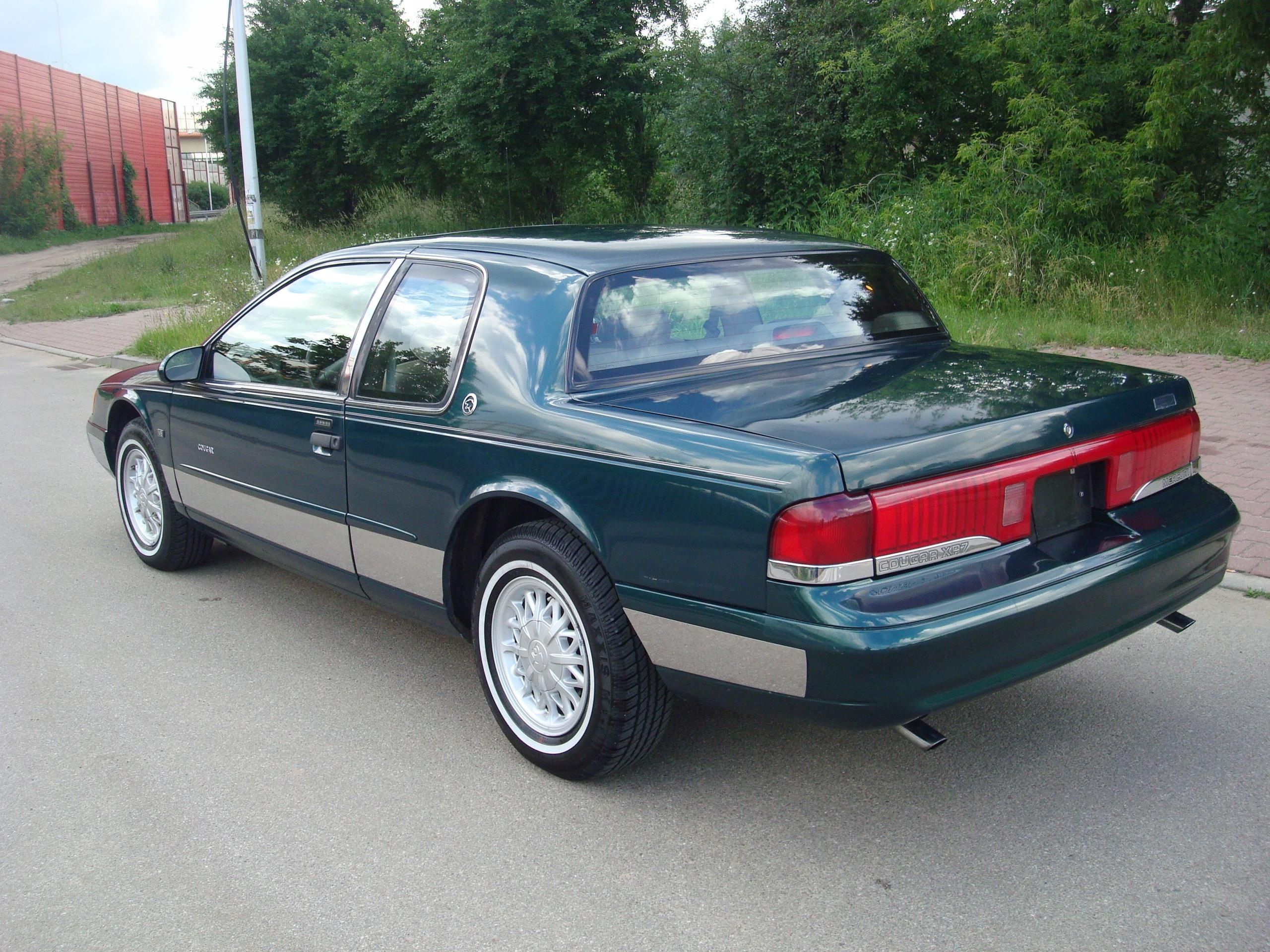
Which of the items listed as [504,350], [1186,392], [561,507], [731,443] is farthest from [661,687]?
[1186,392]

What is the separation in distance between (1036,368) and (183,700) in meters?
3.26

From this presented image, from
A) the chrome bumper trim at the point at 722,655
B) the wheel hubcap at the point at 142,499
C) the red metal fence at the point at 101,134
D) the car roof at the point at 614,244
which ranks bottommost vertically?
the wheel hubcap at the point at 142,499

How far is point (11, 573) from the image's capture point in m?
5.67

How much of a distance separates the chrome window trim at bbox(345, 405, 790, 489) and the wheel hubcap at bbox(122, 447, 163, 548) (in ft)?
6.85

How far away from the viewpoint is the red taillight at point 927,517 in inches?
106

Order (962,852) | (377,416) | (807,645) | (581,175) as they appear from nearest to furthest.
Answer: (807,645) → (962,852) → (377,416) → (581,175)

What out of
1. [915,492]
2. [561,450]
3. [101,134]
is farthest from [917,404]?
[101,134]

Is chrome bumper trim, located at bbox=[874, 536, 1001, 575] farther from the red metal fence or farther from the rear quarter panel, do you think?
the red metal fence

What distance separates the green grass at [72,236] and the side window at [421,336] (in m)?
42.9

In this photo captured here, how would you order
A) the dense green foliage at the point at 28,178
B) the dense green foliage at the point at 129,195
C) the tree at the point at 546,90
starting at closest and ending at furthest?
the tree at the point at 546,90
the dense green foliage at the point at 28,178
the dense green foliage at the point at 129,195

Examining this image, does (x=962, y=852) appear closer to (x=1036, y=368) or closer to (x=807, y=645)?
(x=807, y=645)

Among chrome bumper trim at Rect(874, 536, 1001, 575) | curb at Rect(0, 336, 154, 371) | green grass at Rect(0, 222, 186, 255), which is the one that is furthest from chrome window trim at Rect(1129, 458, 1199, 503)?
green grass at Rect(0, 222, 186, 255)

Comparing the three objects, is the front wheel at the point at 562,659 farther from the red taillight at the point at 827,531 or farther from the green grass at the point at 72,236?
the green grass at the point at 72,236

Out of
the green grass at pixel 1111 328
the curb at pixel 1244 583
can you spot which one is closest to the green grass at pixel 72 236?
the green grass at pixel 1111 328
